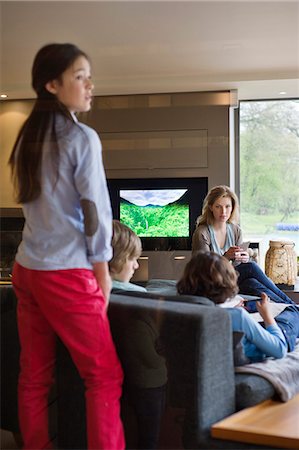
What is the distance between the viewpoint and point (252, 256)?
193cm

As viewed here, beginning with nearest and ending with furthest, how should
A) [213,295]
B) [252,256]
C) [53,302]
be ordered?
[53,302], [213,295], [252,256]

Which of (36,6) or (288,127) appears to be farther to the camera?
(288,127)

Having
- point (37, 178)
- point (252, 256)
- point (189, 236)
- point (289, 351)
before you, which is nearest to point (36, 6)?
point (37, 178)

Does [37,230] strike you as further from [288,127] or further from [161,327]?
[288,127]

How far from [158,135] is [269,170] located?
1.15ft

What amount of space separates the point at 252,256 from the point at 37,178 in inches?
25.4

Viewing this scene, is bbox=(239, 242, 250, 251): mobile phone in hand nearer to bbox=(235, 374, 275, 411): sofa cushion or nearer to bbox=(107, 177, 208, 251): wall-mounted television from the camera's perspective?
bbox=(107, 177, 208, 251): wall-mounted television

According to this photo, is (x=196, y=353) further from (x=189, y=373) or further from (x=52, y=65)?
(x=52, y=65)

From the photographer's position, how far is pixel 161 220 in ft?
6.08

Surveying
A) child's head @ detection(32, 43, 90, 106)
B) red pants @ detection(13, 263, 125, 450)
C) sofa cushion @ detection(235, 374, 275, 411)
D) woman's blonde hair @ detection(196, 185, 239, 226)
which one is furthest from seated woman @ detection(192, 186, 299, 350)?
child's head @ detection(32, 43, 90, 106)

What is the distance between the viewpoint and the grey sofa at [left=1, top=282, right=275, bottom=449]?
65.6 inches

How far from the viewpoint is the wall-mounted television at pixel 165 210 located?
6.03 feet

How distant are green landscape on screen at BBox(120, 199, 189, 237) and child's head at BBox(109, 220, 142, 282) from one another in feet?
0.08

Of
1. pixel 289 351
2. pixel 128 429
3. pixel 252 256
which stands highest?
pixel 252 256
